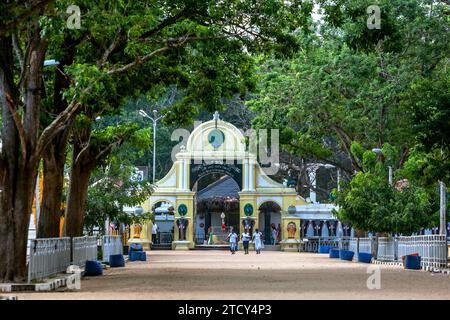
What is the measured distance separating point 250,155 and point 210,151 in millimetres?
2598

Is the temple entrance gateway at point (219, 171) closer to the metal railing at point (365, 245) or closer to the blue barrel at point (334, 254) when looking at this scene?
the blue barrel at point (334, 254)

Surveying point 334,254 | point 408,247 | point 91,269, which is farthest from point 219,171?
point 91,269

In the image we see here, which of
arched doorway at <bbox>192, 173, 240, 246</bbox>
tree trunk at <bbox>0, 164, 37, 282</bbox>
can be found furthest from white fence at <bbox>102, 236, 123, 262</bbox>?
arched doorway at <bbox>192, 173, 240, 246</bbox>

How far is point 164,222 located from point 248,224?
14.3m

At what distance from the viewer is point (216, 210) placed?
81.0 m

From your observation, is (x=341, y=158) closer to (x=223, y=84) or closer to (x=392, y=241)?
(x=392, y=241)

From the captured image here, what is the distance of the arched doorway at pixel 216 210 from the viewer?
76312 mm

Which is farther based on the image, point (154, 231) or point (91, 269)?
point (154, 231)

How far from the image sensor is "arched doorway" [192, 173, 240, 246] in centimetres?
7631

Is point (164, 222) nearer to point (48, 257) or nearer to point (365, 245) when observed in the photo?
point (365, 245)

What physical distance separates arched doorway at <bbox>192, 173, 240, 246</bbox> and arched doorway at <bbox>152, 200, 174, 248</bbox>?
1868mm

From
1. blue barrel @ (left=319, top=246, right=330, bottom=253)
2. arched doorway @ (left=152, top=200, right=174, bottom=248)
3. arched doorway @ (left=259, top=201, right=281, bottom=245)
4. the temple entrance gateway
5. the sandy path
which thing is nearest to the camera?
the sandy path

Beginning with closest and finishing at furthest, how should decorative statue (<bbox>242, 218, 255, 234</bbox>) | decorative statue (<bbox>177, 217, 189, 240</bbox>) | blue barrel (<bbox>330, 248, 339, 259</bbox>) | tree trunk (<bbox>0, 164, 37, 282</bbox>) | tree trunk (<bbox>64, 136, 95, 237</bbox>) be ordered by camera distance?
tree trunk (<bbox>0, 164, 37, 282</bbox>) → tree trunk (<bbox>64, 136, 95, 237</bbox>) → blue barrel (<bbox>330, 248, 339, 259</bbox>) → decorative statue (<bbox>242, 218, 255, 234</bbox>) → decorative statue (<bbox>177, 217, 189, 240</bbox>)

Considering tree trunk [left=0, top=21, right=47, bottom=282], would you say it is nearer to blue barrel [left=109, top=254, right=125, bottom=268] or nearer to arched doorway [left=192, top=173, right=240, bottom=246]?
blue barrel [left=109, top=254, right=125, bottom=268]
